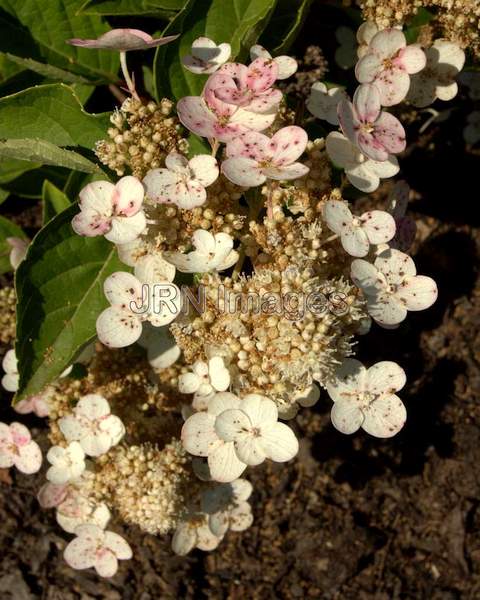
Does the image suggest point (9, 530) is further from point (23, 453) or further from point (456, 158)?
point (456, 158)

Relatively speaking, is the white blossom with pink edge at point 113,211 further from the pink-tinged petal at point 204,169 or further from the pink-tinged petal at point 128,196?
the pink-tinged petal at point 204,169

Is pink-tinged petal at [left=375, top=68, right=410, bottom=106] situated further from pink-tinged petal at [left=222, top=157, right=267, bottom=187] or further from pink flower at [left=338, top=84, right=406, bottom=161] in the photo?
pink-tinged petal at [left=222, top=157, right=267, bottom=187]

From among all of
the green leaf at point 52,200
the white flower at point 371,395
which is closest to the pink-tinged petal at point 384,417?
the white flower at point 371,395

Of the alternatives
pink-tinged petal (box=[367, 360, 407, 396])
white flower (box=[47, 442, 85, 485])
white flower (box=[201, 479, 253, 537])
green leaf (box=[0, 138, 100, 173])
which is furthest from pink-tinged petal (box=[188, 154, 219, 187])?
white flower (box=[201, 479, 253, 537])

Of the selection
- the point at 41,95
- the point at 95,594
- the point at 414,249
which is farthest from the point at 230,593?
the point at 41,95

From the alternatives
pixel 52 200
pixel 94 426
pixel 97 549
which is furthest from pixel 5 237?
pixel 97 549

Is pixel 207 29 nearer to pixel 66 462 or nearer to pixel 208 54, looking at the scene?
pixel 208 54
